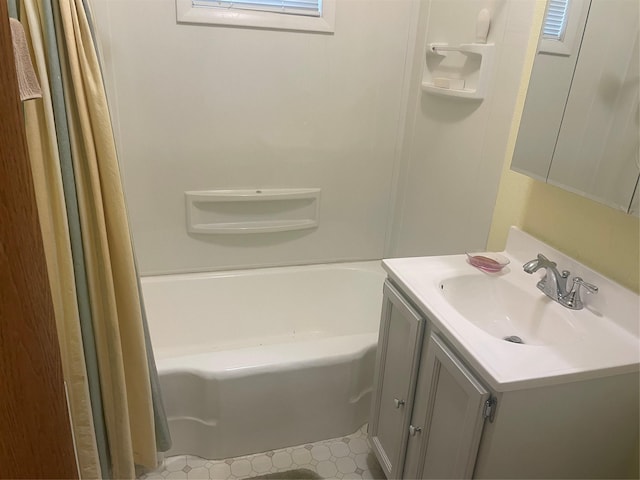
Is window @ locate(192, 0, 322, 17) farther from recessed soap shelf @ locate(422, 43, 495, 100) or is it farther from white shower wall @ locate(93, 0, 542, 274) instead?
recessed soap shelf @ locate(422, 43, 495, 100)

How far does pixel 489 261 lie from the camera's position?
1.47 meters

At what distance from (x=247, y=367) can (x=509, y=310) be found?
0.88 meters

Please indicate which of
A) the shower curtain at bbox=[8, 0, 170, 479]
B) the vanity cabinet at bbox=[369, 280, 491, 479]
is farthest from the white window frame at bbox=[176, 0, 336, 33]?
the vanity cabinet at bbox=[369, 280, 491, 479]

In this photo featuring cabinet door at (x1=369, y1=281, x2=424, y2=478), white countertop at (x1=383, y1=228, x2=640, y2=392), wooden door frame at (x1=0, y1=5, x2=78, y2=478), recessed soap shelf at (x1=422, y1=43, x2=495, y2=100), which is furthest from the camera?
recessed soap shelf at (x1=422, y1=43, x2=495, y2=100)

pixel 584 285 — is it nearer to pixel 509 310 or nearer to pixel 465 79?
pixel 509 310

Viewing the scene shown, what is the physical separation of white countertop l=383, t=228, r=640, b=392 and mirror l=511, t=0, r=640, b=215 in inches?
9.1

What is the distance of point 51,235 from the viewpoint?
1210 mm

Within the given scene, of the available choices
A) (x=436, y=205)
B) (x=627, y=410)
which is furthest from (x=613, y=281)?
(x=436, y=205)

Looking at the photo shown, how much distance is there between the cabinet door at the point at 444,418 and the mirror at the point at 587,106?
1.82ft

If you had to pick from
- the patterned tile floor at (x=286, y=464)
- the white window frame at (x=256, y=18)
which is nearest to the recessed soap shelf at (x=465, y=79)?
the white window frame at (x=256, y=18)

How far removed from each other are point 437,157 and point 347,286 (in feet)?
2.74

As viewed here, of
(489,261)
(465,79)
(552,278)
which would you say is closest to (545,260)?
(552,278)

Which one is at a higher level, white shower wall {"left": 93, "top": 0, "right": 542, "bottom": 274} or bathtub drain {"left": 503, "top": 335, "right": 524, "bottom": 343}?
white shower wall {"left": 93, "top": 0, "right": 542, "bottom": 274}

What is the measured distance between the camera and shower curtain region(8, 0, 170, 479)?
114cm
